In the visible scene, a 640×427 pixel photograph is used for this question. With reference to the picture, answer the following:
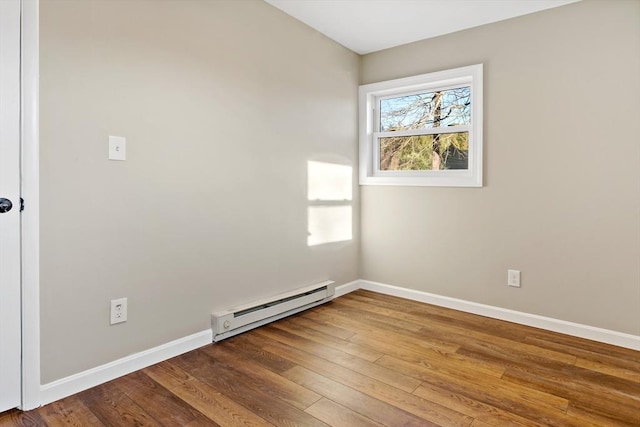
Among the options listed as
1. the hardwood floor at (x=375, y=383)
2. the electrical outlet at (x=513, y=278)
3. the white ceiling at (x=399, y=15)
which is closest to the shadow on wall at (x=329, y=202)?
the hardwood floor at (x=375, y=383)

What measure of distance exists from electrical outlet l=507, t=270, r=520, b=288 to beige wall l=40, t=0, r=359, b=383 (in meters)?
1.58

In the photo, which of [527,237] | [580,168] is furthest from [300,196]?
[580,168]

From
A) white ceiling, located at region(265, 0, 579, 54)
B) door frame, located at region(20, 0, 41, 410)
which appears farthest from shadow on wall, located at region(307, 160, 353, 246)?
door frame, located at region(20, 0, 41, 410)

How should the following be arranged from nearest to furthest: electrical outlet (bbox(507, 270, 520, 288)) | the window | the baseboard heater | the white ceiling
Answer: the baseboard heater → the white ceiling → electrical outlet (bbox(507, 270, 520, 288)) → the window

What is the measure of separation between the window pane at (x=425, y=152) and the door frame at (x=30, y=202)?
2799mm

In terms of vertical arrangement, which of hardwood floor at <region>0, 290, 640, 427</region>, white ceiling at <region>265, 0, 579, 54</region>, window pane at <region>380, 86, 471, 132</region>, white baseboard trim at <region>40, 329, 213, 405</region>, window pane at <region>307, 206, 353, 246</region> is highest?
white ceiling at <region>265, 0, 579, 54</region>

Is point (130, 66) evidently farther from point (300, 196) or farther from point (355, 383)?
point (355, 383)

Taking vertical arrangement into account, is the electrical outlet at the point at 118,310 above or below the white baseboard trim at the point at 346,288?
above

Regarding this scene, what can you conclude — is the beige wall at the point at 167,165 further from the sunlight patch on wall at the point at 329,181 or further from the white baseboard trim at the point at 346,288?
the white baseboard trim at the point at 346,288

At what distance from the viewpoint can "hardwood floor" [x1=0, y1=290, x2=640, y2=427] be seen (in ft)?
5.61

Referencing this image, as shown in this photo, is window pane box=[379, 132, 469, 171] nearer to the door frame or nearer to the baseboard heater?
the baseboard heater

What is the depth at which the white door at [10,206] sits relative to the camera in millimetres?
1665

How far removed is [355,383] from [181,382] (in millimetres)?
905

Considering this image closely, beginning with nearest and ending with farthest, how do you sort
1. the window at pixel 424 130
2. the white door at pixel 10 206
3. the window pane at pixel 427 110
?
the white door at pixel 10 206, the window at pixel 424 130, the window pane at pixel 427 110
